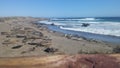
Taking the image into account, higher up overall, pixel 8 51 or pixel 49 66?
pixel 49 66

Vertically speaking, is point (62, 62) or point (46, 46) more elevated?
point (62, 62)

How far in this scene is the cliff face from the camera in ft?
3.37

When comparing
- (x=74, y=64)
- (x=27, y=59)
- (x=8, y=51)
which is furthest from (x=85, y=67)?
(x=8, y=51)

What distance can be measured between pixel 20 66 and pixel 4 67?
0.07 m

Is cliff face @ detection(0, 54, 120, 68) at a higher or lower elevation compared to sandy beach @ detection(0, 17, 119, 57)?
higher

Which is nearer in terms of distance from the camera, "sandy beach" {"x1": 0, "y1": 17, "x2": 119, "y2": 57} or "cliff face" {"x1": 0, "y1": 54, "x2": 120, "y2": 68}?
"cliff face" {"x1": 0, "y1": 54, "x2": 120, "y2": 68}

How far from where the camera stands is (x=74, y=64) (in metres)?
1.06

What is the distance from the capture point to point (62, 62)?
3.44ft

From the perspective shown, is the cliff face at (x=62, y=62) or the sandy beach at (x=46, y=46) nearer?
the cliff face at (x=62, y=62)

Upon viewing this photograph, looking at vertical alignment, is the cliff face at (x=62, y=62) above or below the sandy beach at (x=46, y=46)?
above

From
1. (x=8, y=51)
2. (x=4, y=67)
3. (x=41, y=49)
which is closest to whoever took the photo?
(x=4, y=67)

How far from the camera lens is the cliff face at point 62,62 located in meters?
1.03

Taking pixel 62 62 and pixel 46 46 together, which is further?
pixel 46 46

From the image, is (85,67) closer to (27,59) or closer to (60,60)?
(60,60)
